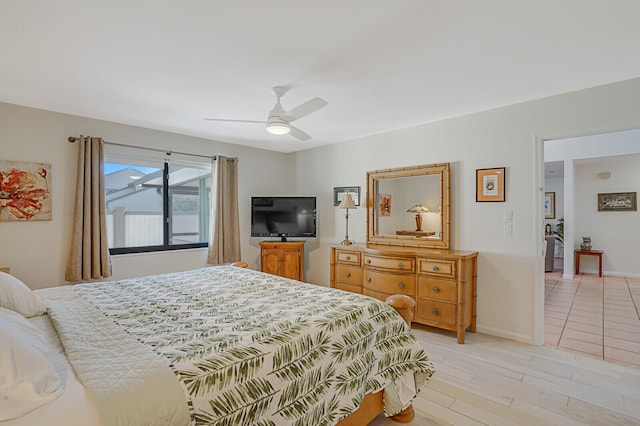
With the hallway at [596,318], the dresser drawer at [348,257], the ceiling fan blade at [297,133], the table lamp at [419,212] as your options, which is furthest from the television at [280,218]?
the hallway at [596,318]

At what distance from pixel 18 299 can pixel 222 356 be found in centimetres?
136

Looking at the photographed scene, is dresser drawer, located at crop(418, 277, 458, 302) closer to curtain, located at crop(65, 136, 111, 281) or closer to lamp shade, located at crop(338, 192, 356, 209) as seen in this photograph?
lamp shade, located at crop(338, 192, 356, 209)

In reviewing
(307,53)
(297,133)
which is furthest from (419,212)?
(307,53)

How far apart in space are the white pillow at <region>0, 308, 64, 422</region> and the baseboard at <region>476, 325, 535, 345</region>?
365 centimetres

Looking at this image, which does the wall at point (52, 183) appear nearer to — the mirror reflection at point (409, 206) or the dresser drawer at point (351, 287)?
the dresser drawer at point (351, 287)

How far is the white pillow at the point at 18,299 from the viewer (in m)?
1.70

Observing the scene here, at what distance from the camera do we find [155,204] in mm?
4340

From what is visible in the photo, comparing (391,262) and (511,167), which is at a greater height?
(511,167)

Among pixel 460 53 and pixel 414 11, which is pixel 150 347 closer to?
pixel 414 11

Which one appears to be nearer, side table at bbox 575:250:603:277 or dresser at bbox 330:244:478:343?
dresser at bbox 330:244:478:343

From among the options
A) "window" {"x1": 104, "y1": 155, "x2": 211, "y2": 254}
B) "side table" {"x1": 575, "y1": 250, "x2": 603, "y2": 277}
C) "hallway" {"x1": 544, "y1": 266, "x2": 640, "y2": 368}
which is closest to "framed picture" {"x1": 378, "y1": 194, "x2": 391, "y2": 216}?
"hallway" {"x1": 544, "y1": 266, "x2": 640, "y2": 368}

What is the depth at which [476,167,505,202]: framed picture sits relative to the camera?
3348 mm

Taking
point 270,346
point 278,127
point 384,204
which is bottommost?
point 270,346

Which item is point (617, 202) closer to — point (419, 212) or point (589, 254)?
point (589, 254)
